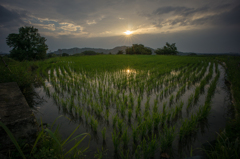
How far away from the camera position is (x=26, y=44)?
24453 millimetres

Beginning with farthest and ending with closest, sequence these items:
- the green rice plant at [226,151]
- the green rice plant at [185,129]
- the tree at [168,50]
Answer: the tree at [168,50]
the green rice plant at [185,129]
the green rice plant at [226,151]

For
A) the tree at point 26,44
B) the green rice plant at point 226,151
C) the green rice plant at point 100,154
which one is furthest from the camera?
the tree at point 26,44

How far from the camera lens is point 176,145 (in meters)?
2.01

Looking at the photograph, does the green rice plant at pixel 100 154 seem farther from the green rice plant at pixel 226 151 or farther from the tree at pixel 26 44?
the tree at pixel 26 44

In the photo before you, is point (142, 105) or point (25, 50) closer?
point (142, 105)

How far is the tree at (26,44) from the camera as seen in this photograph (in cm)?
2295

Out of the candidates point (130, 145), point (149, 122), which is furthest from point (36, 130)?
point (149, 122)

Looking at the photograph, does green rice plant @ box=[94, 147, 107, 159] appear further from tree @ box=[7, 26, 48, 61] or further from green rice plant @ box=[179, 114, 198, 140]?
tree @ box=[7, 26, 48, 61]

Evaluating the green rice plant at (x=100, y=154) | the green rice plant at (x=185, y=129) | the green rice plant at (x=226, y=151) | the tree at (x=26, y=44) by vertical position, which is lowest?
the green rice plant at (x=100, y=154)

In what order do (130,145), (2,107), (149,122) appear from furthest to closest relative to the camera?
(149,122)
(130,145)
(2,107)

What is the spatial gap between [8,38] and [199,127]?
3453 cm

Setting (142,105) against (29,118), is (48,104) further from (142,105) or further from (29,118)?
(142,105)

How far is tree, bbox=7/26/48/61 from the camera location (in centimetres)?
2295

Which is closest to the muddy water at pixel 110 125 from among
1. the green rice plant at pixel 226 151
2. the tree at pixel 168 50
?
the green rice plant at pixel 226 151
